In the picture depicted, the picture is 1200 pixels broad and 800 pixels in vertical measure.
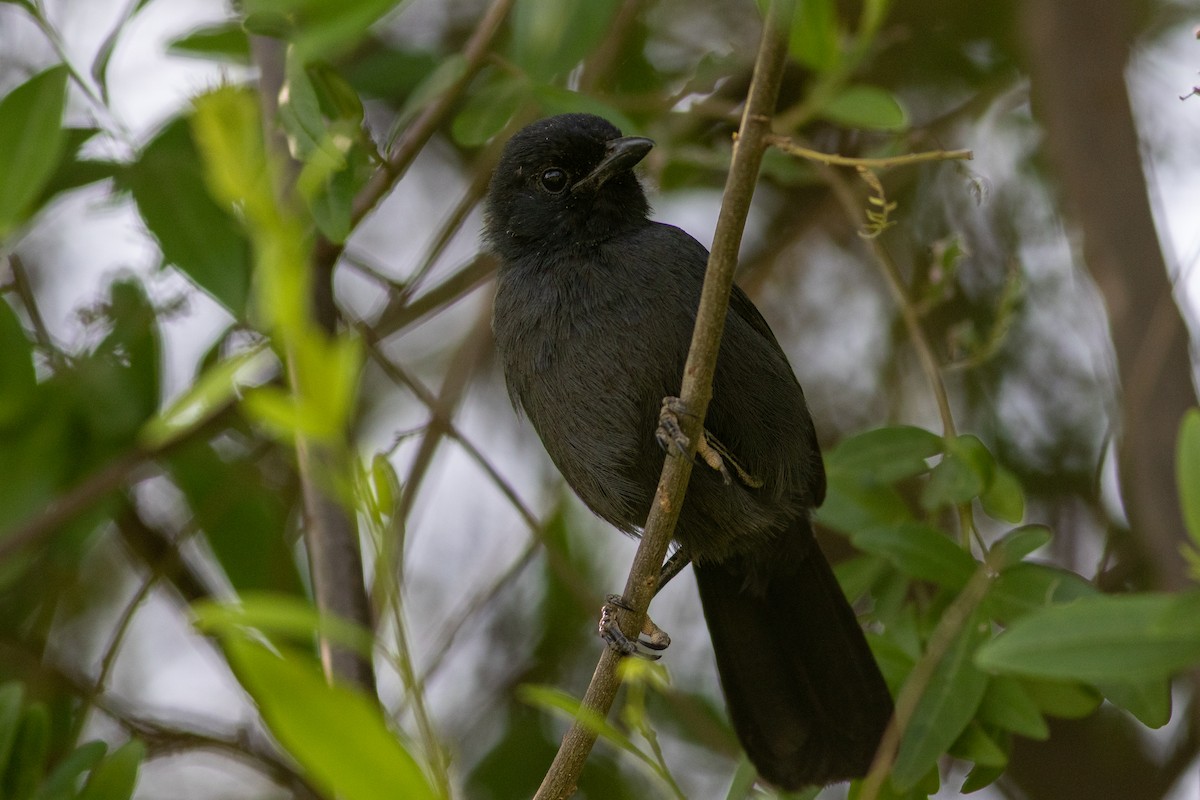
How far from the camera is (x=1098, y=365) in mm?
4859

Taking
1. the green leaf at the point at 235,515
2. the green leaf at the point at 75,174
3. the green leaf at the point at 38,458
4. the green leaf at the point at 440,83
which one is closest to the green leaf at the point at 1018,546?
the green leaf at the point at 440,83

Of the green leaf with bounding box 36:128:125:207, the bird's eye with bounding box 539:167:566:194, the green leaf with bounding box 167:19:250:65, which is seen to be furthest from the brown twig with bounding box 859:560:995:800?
the green leaf with bounding box 36:128:125:207

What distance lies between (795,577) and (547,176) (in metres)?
1.37

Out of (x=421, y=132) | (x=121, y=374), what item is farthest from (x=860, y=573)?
(x=121, y=374)

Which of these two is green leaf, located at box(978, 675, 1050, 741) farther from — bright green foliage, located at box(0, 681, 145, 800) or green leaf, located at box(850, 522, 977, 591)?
bright green foliage, located at box(0, 681, 145, 800)

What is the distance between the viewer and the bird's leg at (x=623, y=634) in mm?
2730

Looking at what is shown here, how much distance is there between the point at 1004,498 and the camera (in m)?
2.99

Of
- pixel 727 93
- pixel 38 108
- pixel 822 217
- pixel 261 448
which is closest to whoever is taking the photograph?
pixel 38 108

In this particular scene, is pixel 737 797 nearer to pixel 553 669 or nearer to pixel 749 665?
pixel 749 665

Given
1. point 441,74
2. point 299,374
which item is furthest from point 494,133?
point 299,374

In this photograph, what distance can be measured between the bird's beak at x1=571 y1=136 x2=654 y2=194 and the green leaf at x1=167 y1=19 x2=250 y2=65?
1.03 m

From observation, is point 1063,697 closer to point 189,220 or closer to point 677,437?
point 677,437

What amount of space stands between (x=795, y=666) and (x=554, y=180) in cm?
156

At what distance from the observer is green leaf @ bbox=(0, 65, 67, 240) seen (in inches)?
114
